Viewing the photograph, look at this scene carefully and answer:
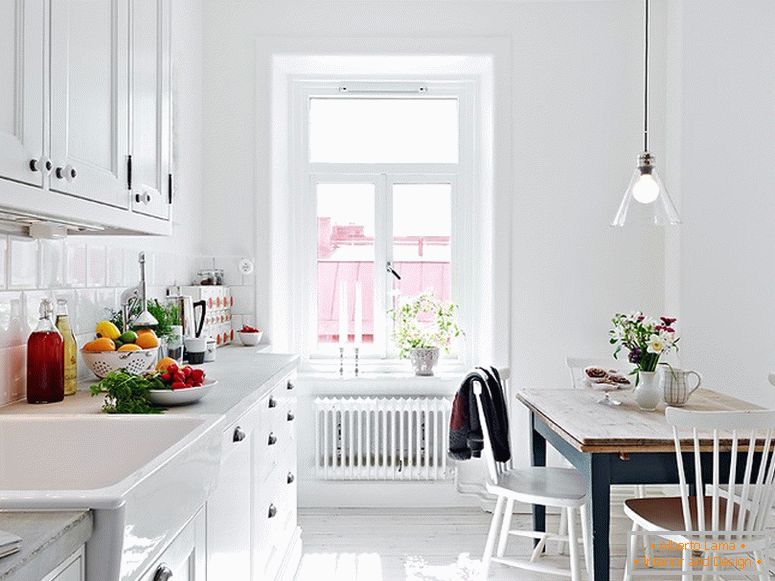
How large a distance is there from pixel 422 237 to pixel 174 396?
2.66 metres

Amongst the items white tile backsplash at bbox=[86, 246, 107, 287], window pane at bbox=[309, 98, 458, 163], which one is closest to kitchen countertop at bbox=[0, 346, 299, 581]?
white tile backsplash at bbox=[86, 246, 107, 287]

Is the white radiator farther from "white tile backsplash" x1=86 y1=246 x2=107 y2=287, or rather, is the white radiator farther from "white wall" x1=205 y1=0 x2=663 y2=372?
"white tile backsplash" x1=86 y1=246 x2=107 y2=287

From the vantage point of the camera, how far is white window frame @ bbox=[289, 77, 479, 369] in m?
4.29

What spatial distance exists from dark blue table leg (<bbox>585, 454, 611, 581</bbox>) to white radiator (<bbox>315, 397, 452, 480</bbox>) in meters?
1.64

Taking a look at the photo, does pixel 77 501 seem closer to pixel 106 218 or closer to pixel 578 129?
pixel 106 218

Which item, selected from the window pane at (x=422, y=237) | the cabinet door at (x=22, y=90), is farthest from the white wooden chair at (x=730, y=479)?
the window pane at (x=422, y=237)

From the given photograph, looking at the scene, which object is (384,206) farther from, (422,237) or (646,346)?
(646,346)

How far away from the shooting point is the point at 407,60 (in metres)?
3.98

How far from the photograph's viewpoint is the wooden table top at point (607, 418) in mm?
2336

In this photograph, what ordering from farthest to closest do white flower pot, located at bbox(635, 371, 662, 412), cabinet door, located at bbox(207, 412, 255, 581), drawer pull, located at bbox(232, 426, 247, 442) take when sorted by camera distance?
white flower pot, located at bbox(635, 371, 662, 412) → drawer pull, located at bbox(232, 426, 247, 442) → cabinet door, located at bbox(207, 412, 255, 581)

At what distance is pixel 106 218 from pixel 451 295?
2723 millimetres

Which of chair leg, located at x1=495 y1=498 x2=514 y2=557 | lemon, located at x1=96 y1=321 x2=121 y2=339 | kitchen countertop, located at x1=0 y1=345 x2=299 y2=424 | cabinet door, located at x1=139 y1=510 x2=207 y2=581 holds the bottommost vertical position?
chair leg, located at x1=495 y1=498 x2=514 y2=557

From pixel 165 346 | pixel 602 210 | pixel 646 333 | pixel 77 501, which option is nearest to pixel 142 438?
pixel 77 501

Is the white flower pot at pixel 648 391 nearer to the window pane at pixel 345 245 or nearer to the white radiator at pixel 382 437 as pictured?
the white radiator at pixel 382 437
